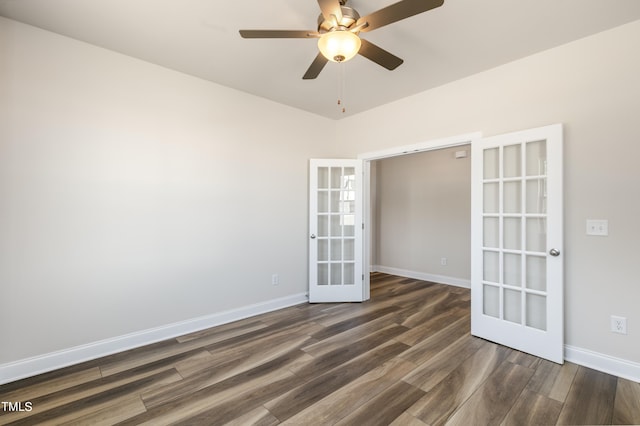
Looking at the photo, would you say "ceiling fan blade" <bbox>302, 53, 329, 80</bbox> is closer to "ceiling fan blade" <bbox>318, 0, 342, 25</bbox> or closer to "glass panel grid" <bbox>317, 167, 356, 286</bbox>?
"ceiling fan blade" <bbox>318, 0, 342, 25</bbox>

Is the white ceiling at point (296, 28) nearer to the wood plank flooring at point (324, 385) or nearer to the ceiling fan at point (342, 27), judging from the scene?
the ceiling fan at point (342, 27)

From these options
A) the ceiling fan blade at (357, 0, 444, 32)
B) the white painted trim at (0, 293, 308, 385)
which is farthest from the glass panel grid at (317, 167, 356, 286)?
the ceiling fan blade at (357, 0, 444, 32)

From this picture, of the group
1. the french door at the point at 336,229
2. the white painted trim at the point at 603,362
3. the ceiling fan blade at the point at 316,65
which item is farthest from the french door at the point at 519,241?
the ceiling fan blade at the point at 316,65

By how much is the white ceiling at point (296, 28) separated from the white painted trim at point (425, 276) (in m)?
3.39

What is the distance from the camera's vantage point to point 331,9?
5.33ft

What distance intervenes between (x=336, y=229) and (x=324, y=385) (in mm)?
2316

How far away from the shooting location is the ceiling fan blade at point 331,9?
5.15 feet

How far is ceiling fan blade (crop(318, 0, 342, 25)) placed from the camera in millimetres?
1570

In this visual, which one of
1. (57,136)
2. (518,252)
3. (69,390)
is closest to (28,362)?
(69,390)

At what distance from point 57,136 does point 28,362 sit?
186 cm

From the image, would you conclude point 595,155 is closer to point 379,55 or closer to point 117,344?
point 379,55

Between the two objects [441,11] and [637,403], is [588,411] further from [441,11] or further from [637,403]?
[441,11]

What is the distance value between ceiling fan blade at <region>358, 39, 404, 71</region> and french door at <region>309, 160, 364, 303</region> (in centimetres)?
205

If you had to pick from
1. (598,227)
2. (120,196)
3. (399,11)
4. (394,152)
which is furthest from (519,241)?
(120,196)
